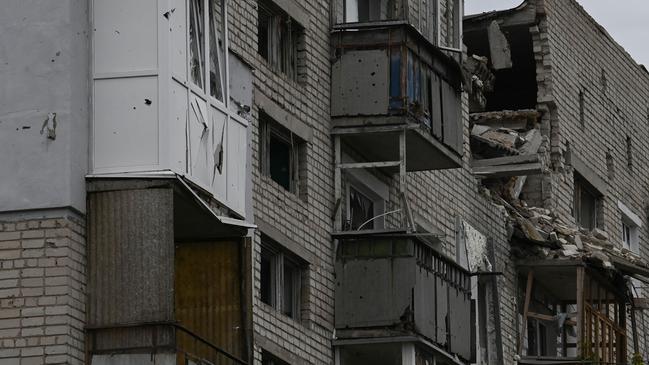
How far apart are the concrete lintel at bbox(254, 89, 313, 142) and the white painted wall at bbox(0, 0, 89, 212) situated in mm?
6652

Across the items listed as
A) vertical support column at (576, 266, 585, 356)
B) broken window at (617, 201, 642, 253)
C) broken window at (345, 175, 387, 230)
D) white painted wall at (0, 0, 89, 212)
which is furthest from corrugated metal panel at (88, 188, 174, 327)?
broken window at (617, 201, 642, 253)

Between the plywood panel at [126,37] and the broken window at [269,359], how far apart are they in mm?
6392

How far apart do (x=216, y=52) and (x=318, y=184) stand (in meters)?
A: 6.56

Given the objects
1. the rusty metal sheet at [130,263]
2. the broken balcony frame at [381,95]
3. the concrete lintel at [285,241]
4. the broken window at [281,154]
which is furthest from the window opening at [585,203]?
the rusty metal sheet at [130,263]

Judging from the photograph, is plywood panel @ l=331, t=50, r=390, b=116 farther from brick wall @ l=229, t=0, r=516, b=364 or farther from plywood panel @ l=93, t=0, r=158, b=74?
plywood panel @ l=93, t=0, r=158, b=74

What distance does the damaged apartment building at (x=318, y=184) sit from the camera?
22719 mm

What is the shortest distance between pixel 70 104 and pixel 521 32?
22.1 m

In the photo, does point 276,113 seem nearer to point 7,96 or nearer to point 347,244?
point 347,244

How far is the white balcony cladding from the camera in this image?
23.1 meters

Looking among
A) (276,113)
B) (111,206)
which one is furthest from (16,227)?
(276,113)

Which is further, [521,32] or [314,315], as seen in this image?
[521,32]

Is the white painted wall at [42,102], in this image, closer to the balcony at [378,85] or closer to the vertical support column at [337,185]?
the vertical support column at [337,185]

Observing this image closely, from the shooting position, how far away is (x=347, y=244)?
3155cm

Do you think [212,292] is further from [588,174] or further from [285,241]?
[588,174]
